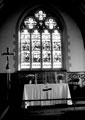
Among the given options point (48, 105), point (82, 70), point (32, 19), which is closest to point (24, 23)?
point (32, 19)

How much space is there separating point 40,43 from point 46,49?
394 mm

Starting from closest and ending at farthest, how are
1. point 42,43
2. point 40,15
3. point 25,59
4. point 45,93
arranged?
point 45,93, point 25,59, point 42,43, point 40,15

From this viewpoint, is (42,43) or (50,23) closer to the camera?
(42,43)

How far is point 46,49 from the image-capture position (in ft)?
28.5

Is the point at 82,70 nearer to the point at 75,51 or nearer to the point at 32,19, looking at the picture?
the point at 75,51

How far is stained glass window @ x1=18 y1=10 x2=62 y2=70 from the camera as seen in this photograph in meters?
8.61

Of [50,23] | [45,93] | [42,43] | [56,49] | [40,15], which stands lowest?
[45,93]

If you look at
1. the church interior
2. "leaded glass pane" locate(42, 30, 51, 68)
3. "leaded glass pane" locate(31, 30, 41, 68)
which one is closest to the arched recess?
the church interior

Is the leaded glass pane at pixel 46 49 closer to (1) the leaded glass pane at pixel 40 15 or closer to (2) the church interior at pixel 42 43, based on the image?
(2) the church interior at pixel 42 43

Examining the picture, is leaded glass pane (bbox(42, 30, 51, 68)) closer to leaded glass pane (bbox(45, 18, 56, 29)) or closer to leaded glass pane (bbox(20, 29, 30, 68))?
leaded glass pane (bbox(45, 18, 56, 29))

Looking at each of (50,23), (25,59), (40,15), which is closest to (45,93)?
(25,59)

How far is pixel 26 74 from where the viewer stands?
813cm

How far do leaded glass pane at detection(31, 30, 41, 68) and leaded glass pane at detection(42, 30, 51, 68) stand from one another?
23 centimetres

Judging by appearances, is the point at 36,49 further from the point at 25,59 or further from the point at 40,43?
the point at 25,59
